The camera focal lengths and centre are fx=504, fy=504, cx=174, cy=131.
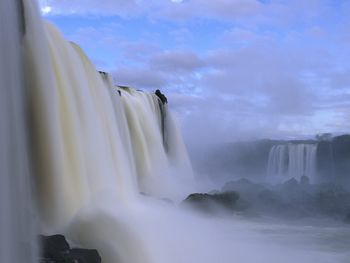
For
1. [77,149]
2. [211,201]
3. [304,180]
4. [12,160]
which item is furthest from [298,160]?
[12,160]

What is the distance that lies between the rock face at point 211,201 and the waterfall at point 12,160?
39.8 feet

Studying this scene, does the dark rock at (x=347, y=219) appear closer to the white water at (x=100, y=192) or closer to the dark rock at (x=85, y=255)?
the white water at (x=100, y=192)

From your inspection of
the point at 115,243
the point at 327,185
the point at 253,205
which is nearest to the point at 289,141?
the point at 327,185

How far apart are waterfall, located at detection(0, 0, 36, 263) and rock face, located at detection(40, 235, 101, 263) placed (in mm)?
339

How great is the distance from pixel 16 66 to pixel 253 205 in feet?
65.7

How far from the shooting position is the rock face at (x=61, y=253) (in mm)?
7902

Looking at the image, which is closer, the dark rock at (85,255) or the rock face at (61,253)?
the rock face at (61,253)

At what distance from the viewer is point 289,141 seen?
134 feet

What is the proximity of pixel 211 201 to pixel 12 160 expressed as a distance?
1475 cm

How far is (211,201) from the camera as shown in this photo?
21203mm

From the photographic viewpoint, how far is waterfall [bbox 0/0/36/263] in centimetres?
679

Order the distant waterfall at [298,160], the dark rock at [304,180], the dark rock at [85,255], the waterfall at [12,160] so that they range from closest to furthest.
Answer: the waterfall at [12,160], the dark rock at [85,255], the dark rock at [304,180], the distant waterfall at [298,160]

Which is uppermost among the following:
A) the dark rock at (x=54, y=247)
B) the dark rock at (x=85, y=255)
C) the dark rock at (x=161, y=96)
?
the dark rock at (x=161, y=96)

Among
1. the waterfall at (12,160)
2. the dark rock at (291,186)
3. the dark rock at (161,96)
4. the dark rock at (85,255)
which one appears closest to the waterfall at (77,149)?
the dark rock at (85,255)
